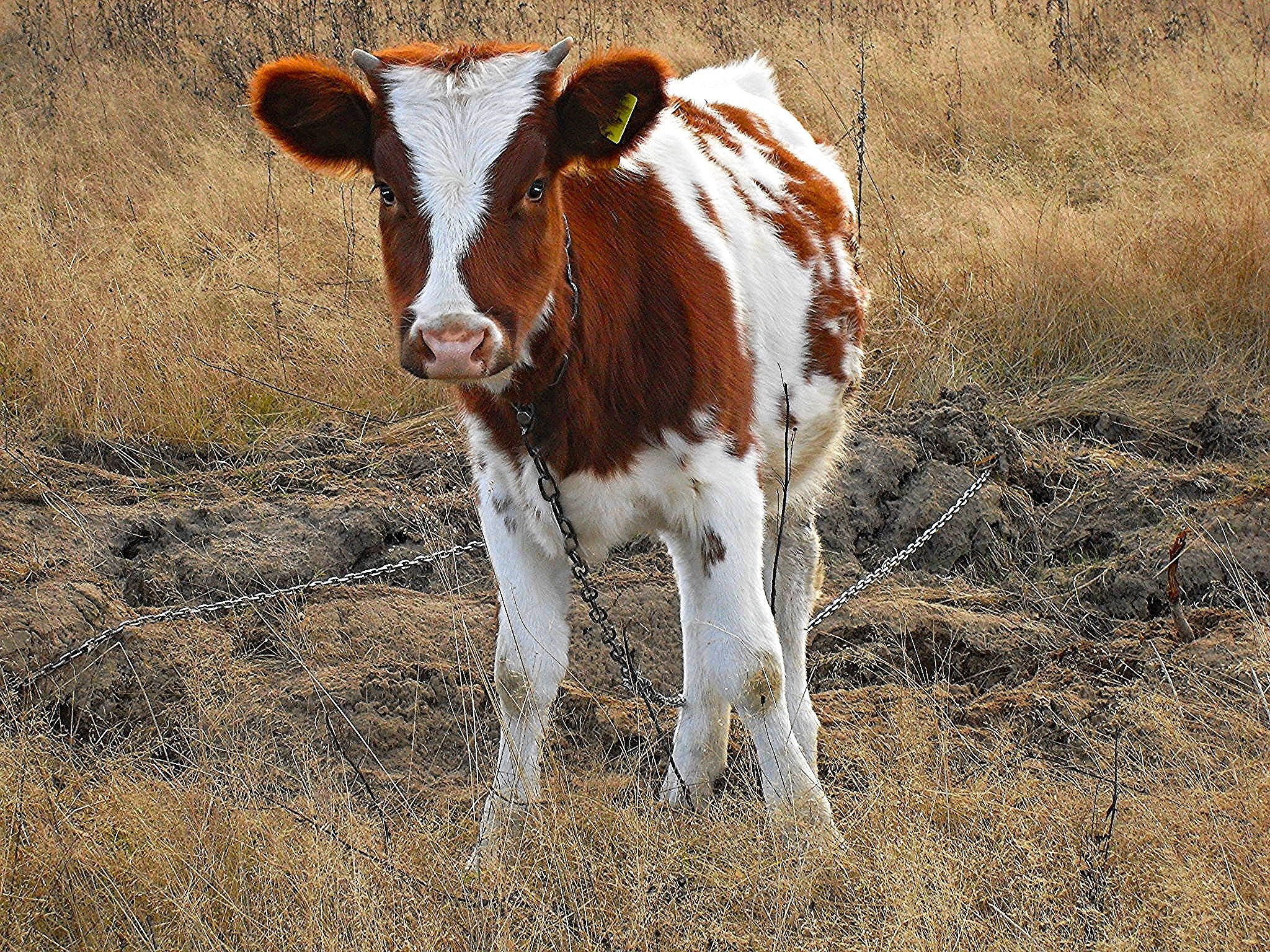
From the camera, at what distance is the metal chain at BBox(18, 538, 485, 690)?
4691mm

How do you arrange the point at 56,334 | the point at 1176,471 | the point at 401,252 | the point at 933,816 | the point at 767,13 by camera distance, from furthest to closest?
1. the point at 767,13
2. the point at 56,334
3. the point at 1176,471
4. the point at 933,816
5. the point at 401,252

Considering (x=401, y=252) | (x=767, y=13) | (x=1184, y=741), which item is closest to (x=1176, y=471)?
(x=1184, y=741)

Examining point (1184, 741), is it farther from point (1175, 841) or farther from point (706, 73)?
point (706, 73)

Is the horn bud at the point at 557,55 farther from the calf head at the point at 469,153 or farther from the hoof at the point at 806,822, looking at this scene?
the hoof at the point at 806,822

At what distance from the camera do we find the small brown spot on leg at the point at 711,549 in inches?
149

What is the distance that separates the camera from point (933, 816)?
3717 mm

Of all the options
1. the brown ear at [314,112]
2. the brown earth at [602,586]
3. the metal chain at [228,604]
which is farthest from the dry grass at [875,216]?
the brown ear at [314,112]

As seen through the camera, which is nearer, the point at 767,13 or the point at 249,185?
the point at 249,185

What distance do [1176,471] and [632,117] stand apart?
3.76 meters

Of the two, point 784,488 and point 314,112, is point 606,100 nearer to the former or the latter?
point 314,112

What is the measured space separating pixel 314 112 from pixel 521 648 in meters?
1.54

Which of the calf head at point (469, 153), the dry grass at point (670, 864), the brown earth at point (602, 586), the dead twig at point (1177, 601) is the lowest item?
the brown earth at point (602, 586)

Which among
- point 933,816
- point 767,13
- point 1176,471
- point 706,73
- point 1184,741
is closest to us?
point 933,816

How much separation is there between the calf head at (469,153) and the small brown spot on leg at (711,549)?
0.70 metres
